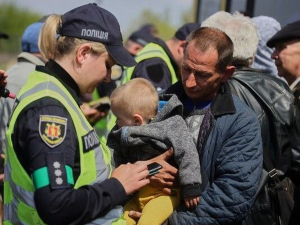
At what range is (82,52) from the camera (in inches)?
128

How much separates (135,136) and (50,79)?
61cm

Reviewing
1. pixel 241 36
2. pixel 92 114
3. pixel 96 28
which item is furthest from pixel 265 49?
pixel 96 28

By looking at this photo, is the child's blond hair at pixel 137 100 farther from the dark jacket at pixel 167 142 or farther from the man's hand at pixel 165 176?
the man's hand at pixel 165 176

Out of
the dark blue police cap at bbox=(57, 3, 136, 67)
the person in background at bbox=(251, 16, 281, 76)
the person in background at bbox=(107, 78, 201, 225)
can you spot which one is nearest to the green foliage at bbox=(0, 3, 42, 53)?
the person in background at bbox=(251, 16, 281, 76)

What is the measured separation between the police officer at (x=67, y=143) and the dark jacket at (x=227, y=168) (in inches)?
16.5

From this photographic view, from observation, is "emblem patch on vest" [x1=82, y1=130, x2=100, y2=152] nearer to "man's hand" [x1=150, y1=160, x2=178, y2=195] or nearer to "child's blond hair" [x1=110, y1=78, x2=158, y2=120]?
"man's hand" [x1=150, y1=160, x2=178, y2=195]

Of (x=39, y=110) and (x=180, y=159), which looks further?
(x=180, y=159)

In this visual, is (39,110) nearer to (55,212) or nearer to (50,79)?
(50,79)

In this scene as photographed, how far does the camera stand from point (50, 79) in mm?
3246

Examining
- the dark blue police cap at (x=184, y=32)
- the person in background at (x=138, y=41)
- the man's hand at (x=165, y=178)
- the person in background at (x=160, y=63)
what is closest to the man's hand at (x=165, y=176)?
the man's hand at (x=165, y=178)

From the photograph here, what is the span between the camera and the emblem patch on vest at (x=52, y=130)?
304cm

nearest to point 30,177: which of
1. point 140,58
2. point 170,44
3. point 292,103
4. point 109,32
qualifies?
point 109,32

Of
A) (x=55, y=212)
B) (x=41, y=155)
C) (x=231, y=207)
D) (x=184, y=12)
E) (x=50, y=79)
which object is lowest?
(x=184, y=12)

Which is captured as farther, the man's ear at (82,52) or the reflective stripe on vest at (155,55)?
the reflective stripe on vest at (155,55)
